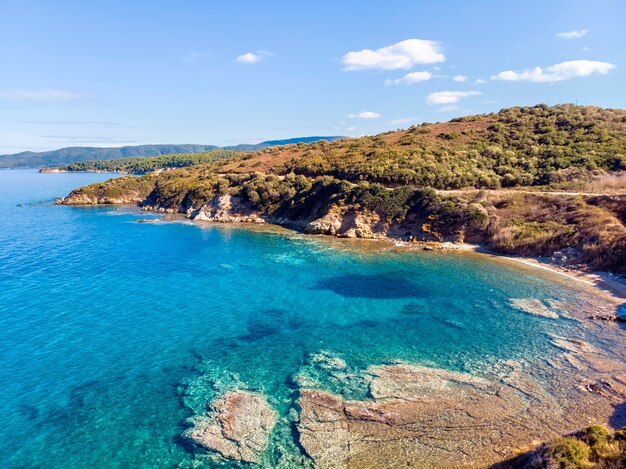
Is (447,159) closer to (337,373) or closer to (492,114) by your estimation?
(492,114)

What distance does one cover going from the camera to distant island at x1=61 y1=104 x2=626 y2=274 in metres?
44.3

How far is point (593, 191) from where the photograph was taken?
2035 inches

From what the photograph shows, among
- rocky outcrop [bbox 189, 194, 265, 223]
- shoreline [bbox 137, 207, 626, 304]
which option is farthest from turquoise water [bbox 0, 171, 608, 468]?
rocky outcrop [bbox 189, 194, 265, 223]

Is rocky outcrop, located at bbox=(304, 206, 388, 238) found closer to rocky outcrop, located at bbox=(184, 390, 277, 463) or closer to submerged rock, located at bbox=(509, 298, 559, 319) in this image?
submerged rock, located at bbox=(509, 298, 559, 319)

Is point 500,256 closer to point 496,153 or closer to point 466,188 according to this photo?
point 466,188

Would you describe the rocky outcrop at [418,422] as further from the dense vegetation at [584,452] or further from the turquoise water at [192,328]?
the dense vegetation at [584,452]

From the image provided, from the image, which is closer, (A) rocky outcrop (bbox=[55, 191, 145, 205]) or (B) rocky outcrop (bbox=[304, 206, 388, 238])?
(B) rocky outcrop (bbox=[304, 206, 388, 238])

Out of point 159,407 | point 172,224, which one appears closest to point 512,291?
point 159,407

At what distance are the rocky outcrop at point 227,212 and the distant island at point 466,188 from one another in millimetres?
283

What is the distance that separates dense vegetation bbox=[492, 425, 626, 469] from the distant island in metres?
31.9

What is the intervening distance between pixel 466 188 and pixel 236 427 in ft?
182

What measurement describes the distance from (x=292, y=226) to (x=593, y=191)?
46.7 m

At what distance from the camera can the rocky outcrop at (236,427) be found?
15.4 metres

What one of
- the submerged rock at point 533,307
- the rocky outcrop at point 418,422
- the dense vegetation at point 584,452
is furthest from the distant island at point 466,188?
the dense vegetation at point 584,452
